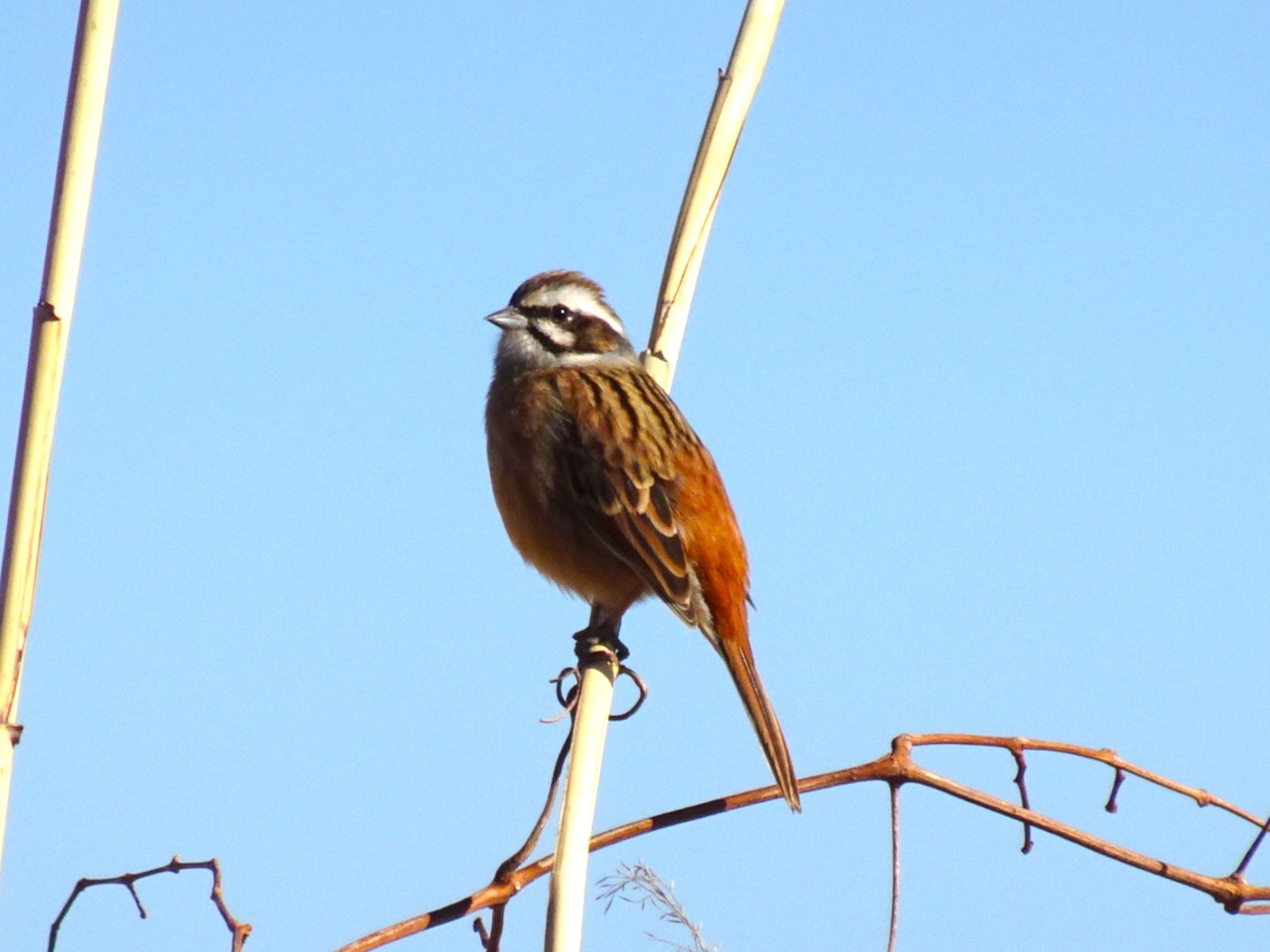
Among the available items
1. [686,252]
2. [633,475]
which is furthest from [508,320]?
[686,252]

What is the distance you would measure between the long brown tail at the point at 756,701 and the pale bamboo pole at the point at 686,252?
0.76 metres

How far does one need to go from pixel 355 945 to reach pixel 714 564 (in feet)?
9.37

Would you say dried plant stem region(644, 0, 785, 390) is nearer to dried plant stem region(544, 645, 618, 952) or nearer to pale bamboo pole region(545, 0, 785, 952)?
pale bamboo pole region(545, 0, 785, 952)

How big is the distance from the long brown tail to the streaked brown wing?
21cm

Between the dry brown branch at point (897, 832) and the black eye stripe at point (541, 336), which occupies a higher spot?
the black eye stripe at point (541, 336)

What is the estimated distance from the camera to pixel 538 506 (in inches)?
204

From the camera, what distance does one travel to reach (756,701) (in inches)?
178

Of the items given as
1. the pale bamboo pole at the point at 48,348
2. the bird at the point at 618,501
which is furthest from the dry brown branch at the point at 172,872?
the bird at the point at 618,501

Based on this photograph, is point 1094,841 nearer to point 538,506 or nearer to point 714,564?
point 714,564

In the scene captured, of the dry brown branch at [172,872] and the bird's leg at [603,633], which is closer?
the dry brown branch at [172,872]

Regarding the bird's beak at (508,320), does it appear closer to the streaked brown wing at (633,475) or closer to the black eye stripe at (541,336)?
the black eye stripe at (541,336)

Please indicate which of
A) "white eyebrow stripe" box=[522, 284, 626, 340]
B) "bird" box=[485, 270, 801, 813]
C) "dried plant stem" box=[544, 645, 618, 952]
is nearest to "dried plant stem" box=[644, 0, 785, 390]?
"dried plant stem" box=[544, 645, 618, 952]

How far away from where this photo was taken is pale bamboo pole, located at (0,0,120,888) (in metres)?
2.23

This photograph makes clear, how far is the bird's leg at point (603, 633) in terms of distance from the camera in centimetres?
394
